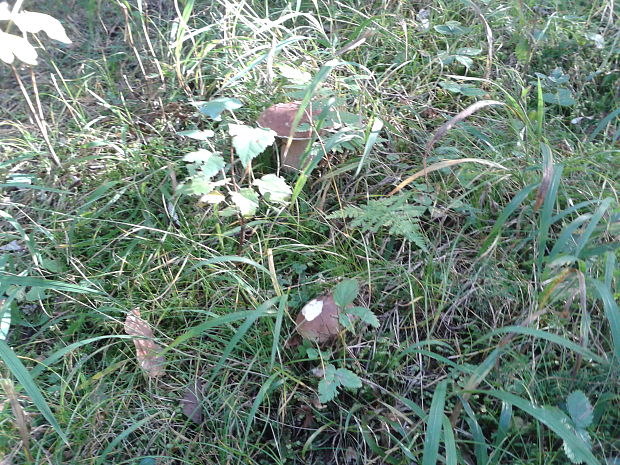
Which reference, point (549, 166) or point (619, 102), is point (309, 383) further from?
point (619, 102)

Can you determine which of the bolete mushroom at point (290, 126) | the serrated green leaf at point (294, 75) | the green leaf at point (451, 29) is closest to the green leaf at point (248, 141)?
the bolete mushroom at point (290, 126)

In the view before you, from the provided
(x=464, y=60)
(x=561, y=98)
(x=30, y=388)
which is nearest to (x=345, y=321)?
(x=30, y=388)

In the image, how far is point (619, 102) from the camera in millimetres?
2387

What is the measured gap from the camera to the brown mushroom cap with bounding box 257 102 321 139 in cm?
199

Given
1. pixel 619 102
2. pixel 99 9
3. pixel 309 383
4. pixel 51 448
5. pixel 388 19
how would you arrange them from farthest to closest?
1. pixel 99 9
2. pixel 388 19
3. pixel 619 102
4. pixel 309 383
5. pixel 51 448

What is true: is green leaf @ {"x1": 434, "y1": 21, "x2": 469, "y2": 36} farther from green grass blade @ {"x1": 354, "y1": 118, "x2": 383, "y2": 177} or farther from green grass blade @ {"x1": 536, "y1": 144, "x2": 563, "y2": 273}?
green grass blade @ {"x1": 536, "y1": 144, "x2": 563, "y2": 273}

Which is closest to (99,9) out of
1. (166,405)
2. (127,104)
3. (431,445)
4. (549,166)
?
(127,104)

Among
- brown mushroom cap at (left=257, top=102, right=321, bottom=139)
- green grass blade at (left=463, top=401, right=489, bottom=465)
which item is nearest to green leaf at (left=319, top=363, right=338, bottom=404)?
green grass blade at (left=463, top=401, right=489, bottom=465)

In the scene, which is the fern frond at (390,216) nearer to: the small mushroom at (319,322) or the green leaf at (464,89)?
the small mushroom at (319,322)

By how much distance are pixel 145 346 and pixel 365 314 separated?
2.12 ft

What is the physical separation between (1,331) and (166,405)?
1.80 feet

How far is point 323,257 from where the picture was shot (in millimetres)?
1916

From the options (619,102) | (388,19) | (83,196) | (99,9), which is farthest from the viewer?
(99,9)

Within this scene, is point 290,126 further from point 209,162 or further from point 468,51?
point 468,51
